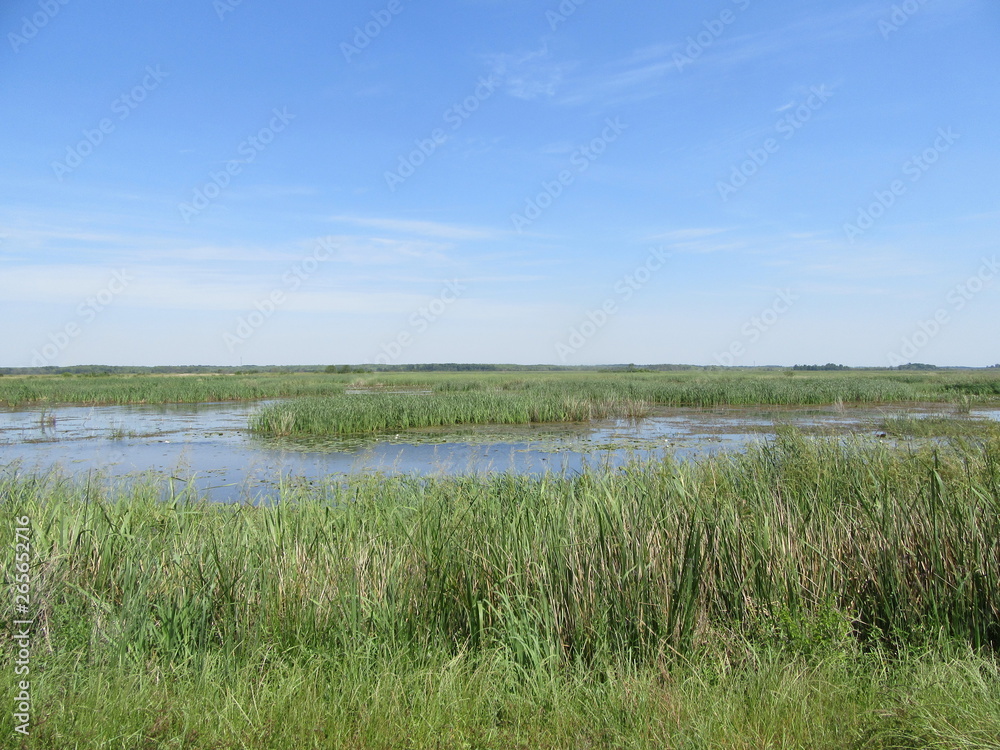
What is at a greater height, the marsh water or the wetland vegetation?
the wetland vegetation

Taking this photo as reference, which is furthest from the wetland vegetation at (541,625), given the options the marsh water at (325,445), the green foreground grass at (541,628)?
the marsh water at (325,445)

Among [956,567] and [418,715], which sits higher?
[956,567]

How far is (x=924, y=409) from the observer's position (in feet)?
82.2

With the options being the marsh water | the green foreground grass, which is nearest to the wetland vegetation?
the green foreground grass

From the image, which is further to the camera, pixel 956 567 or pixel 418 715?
pixel 956 567

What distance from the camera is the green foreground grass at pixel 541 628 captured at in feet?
7.75

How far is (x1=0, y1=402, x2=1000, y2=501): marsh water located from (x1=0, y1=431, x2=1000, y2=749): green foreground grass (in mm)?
2382

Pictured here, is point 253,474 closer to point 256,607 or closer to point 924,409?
point 256,607

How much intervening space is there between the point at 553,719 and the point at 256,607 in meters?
1.85

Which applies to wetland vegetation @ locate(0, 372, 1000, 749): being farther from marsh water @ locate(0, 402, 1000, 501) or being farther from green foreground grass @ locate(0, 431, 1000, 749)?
marsh water @ locate(0, 402, 1000, 501)

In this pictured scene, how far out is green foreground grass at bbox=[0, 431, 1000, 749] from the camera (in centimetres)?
236

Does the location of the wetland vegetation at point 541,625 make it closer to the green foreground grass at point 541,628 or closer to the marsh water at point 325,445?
the green foreground grass at point 541,628

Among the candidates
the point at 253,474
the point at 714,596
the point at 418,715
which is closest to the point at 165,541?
the point at 418,715

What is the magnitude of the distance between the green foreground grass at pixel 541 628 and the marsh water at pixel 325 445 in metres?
2.38
